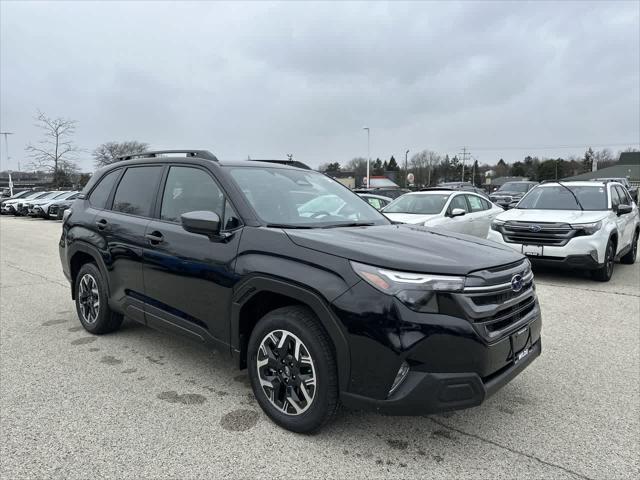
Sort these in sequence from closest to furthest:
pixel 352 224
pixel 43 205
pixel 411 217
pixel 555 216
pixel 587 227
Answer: pixel 352 224 → pixel 587 227 → pixel 555 216 → pixel 411 217 → pixel 43 205

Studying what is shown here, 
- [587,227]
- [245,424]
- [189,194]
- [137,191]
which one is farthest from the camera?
[587,227]

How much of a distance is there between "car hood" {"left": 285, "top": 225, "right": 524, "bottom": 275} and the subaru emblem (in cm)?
10

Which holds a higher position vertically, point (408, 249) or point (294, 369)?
point (408, 249)

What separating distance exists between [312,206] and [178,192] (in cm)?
112

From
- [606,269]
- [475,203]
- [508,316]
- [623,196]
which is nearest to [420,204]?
[475,203]

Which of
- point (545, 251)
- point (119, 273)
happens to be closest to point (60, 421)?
point (119, 273)

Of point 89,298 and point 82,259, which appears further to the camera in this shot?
point 82,259

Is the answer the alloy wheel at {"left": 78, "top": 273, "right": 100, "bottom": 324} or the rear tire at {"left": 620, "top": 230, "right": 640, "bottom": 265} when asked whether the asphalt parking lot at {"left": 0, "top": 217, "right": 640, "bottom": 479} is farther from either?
the rear tire at {"left": 620, "top": 230, "right": 640, "bottom": 265}

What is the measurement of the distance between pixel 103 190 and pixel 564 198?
311 inches

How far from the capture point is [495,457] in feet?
9.03

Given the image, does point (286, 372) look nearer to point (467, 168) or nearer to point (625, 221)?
point (625, 221)

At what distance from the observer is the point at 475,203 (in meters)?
10.8

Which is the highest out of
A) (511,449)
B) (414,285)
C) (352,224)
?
(352,224)

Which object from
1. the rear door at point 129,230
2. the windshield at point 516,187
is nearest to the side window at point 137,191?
the rear door at point 129,230
